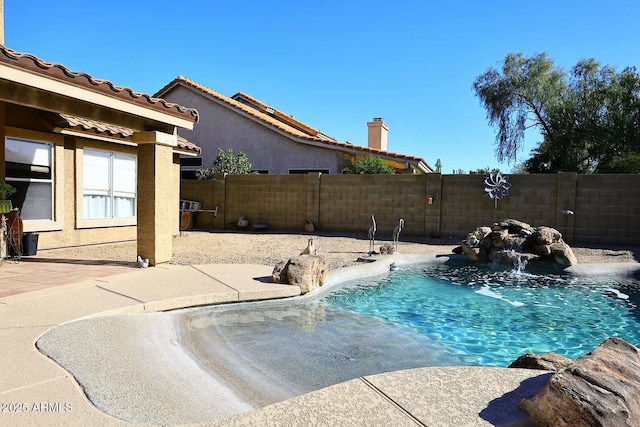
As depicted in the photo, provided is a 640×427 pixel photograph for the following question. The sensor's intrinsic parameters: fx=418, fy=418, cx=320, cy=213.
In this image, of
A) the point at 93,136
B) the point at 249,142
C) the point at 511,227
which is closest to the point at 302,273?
the point at 93,136

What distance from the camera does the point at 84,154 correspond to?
10.9 meters

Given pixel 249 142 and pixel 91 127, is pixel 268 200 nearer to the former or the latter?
pixel 249 142

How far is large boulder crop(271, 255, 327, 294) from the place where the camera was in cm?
720

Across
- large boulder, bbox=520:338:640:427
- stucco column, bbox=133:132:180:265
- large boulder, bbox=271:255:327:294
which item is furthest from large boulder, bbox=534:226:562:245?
stucco column, bbox=133:132:180:265

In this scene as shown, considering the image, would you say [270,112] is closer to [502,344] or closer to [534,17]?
[534,17]

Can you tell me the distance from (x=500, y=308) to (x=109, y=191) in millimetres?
10235

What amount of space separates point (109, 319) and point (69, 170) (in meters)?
7.14

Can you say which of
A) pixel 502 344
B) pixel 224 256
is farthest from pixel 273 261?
pixel 502 344

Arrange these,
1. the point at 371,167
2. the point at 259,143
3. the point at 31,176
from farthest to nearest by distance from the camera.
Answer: the point at 259,143
the point at 371,167
the point at 31,176

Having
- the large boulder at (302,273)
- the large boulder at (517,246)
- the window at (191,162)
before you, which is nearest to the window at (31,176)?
the large boulder at (302,273)

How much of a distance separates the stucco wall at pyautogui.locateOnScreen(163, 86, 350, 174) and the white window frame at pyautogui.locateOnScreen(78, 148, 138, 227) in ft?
31.8

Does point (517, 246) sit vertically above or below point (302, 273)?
above

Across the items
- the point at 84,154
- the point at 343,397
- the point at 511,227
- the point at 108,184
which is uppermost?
the point at 84,154

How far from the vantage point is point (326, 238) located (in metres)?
15.0
